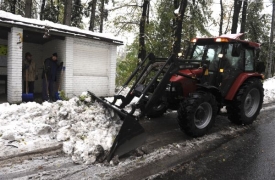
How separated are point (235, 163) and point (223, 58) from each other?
2.53m

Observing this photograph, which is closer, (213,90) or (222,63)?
(213,90)

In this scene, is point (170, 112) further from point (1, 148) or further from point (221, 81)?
point (1, 148)

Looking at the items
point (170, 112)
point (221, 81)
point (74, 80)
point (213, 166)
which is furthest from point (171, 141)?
point (74, 80)

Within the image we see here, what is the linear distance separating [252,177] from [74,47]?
7.64 m

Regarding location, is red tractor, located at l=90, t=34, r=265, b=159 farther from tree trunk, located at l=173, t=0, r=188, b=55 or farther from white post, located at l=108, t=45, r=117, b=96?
tree trunk, located at l=173, t=0, r=188, b=55

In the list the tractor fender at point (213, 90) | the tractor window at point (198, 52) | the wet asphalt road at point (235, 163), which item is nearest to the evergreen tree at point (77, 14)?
the tractor window at point (198, 52)

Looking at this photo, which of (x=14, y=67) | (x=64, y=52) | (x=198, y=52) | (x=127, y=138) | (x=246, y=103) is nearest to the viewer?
(x=127, y=138)

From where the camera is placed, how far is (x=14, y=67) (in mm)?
7652

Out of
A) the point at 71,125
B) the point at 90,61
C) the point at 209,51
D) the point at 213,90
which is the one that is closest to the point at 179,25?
the point at 90,61

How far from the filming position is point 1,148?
3.80 metres

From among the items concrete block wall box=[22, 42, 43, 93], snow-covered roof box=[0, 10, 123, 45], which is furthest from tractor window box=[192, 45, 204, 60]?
concrete block wall box=[22, 42, 43, 93]

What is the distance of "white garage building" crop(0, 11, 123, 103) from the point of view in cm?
760

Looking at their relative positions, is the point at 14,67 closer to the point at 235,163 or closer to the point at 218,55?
the point at 218,55

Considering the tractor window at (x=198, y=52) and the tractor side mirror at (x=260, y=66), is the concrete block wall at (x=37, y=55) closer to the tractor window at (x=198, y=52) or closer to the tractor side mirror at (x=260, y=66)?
the tractor window at (x=198, y=52)
